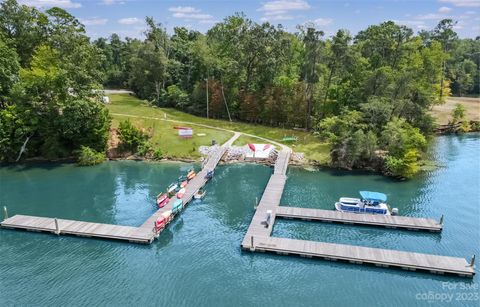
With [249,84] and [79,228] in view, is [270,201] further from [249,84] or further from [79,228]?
[249,84]

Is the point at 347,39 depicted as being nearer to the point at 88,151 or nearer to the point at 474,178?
the point at 474,178

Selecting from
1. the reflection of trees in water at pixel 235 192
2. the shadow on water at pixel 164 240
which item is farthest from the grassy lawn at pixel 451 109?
the shadow on water at pixel 164 240

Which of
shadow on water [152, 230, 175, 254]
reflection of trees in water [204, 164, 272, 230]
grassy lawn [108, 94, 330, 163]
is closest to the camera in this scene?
shadow on water [152, 230, 175, 254]

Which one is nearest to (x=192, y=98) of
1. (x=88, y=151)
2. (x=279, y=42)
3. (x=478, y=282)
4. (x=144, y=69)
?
(x=144, y=69)

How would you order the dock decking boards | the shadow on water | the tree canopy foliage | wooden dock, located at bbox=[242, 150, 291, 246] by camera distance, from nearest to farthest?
the dock decking boards, the shadow on water, wooden dock, located at bbox=[242, 150, 291, 246], the tree canopy foliage

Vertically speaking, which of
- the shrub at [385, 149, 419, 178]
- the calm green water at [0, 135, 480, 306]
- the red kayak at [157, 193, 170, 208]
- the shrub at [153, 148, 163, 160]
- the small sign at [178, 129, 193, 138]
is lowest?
the calm green water at [0, 135, 480, 306]

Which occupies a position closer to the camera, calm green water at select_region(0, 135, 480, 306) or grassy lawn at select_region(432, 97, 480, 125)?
calm green water at select_region(0, 135, 480, 306)

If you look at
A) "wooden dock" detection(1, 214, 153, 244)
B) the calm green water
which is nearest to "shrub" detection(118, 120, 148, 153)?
the calm green water

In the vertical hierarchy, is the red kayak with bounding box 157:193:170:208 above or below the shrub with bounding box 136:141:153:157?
below

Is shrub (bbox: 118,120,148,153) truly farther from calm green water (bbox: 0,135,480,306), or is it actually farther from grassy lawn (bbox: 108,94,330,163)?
calm green water (bbox: 0,135,480,306)
